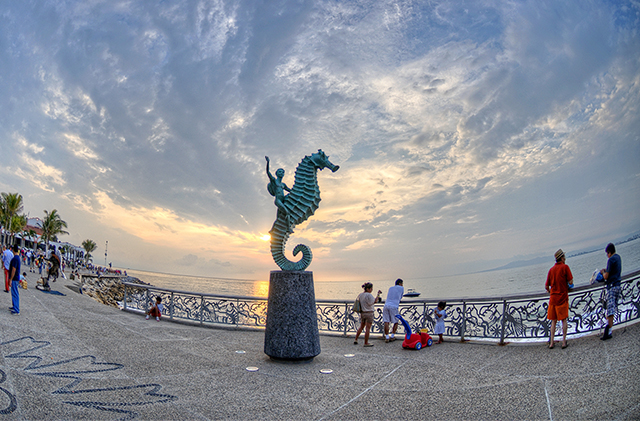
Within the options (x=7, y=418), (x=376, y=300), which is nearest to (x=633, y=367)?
(x=376, y=300)

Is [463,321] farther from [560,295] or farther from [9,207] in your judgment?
[9,207]

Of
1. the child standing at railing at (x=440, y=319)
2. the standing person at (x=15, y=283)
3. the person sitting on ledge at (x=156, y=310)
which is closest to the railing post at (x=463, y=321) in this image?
the child standing at railing at (x=440, y=319)

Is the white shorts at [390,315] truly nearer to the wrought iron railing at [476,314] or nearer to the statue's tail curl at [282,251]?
the wrought iron railing at [476,314]

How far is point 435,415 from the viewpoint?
4.48 m

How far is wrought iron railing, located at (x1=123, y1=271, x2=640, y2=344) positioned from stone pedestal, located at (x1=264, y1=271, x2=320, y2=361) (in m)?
2.73

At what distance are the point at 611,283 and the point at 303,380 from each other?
6180mm

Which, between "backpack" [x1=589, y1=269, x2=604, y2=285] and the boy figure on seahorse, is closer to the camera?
"backpack" [x1=589, y1=269, x2=604, y2=285]

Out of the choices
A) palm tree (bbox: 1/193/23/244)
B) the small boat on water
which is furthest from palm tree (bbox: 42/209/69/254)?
the small boat on water

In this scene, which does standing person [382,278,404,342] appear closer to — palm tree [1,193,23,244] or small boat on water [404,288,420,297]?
small boat on water [404,288,420,297]

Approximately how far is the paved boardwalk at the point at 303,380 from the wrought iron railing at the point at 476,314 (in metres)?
0.49

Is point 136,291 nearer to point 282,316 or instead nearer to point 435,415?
point 282,316

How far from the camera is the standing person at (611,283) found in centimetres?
624

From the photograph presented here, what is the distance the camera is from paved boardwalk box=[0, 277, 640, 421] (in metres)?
4.37

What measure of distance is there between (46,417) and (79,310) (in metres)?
8.05
